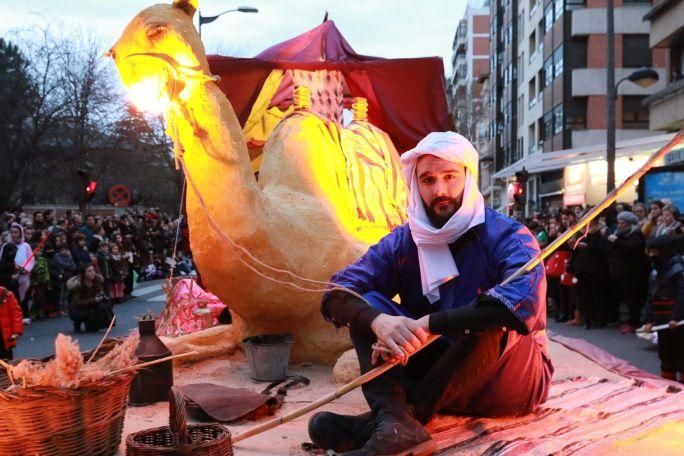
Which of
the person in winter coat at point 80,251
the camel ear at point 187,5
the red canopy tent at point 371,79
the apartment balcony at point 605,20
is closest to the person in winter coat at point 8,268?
the person in winter coat at point 80,251

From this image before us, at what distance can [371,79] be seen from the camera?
6.70 m

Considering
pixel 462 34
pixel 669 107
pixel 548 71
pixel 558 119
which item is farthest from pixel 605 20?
pixel 462 34

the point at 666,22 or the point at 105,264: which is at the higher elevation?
the point at 666,22

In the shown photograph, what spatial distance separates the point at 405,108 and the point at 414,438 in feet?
16.1

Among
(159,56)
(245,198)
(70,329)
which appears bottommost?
(70,329)

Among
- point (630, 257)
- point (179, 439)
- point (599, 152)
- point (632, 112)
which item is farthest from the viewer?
point (632, 112)

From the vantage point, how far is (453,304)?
2910mm

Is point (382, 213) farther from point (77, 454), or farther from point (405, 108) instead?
point (77, 454)

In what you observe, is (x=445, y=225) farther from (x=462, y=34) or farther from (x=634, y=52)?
(x=462, y=34)

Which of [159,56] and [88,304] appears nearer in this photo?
[159,56]

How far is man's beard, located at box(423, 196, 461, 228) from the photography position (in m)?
2.96

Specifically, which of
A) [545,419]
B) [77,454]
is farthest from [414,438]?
[77,454]

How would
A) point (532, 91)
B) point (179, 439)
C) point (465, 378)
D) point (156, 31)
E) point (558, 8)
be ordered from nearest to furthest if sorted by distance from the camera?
point (179, 439), point (465, 378), point (156, 31), point (558, 8), point (532, 91)

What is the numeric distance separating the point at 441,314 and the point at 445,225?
0.49m
